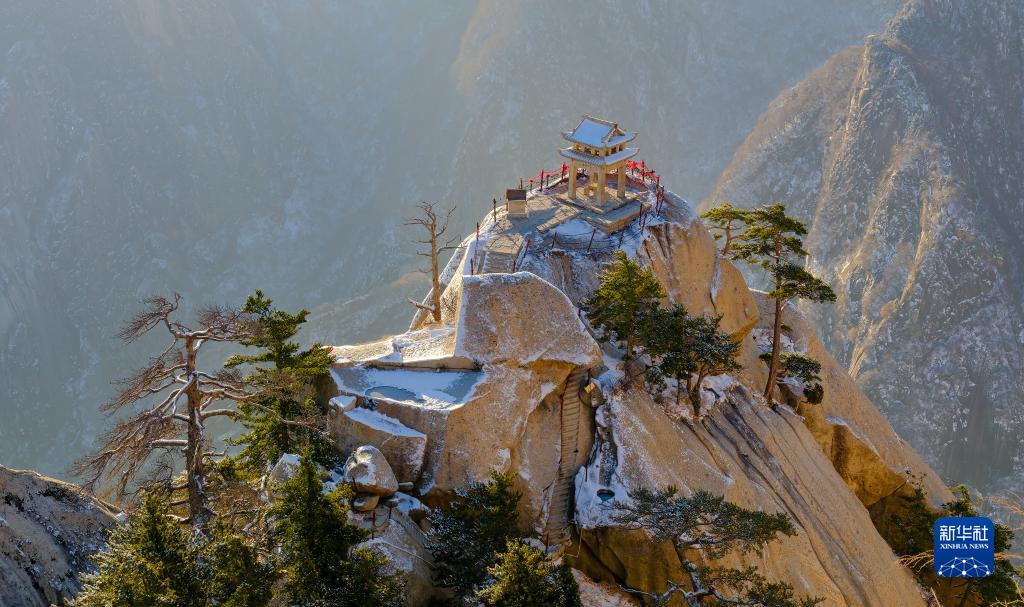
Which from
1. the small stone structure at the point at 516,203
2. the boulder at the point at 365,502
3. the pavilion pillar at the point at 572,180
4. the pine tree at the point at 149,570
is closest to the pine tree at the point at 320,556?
the pine tree at the point at 149,570

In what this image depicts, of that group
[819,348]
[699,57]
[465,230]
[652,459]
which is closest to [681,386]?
[652,459]

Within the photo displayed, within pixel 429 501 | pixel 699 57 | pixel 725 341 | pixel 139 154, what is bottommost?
pixel 429 501

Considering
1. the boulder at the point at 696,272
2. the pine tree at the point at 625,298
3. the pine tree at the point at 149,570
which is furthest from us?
the boulder at the point at 696,272

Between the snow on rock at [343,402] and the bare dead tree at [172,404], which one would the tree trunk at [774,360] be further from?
the bare dead tree at [172,404]

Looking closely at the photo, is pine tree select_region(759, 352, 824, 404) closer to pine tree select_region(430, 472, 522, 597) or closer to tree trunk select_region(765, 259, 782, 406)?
tree trunk select_region(765, 259, 782, 406)

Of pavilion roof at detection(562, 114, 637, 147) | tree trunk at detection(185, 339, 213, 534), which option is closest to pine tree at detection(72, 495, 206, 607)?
tree trunk at detection(185, 339, 213, 534)

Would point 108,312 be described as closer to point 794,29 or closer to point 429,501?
point 429,501
